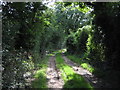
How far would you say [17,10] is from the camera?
17.7ft

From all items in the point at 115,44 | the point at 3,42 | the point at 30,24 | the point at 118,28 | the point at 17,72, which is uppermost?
the point at 30,24

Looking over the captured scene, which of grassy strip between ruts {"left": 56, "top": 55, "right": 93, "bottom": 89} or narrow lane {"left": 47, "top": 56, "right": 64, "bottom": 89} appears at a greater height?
grassy strip between ruts {"left": 56, "top": 55, "right": 93, "bottom": 89}

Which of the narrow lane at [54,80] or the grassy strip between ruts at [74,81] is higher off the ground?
the grassy strip between ruts at [74,81]

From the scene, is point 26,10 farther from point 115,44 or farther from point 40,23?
point 115,44

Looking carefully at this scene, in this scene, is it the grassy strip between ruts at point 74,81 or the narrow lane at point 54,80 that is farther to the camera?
the narrow lane at point 54,80

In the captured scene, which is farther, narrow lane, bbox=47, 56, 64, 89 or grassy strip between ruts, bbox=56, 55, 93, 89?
narrow lane, bbox=47, 56, 64, 89

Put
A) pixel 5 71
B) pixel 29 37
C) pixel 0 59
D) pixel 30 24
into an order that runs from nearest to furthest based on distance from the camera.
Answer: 1. pixel 0 59
2. pixel 5 71
3. pixel 30 24
4. pixel 29 37

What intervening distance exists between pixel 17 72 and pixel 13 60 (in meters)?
0.57

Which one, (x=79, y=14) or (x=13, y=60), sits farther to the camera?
(x=79, y=14)

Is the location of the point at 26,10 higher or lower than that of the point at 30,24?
higher

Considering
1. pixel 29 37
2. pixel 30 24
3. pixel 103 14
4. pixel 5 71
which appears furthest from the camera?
pixel 29 37

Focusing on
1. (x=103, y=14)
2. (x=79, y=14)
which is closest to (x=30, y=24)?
(x=103, y=14)

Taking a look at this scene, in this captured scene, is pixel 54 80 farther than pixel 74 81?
Yes

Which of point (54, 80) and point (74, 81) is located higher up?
point (74, 81)
